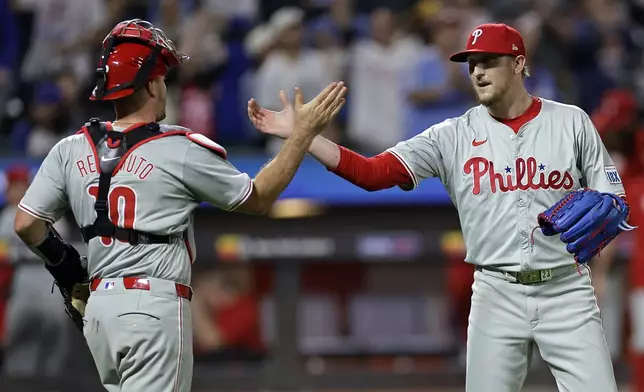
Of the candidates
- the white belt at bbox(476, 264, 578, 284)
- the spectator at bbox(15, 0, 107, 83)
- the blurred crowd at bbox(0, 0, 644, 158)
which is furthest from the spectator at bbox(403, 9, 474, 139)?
the white belt at bbox(476, 264, 578, 284)

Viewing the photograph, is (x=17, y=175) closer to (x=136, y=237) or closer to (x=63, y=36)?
(x=63, y=36)

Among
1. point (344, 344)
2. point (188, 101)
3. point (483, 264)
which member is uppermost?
point (188, 101)

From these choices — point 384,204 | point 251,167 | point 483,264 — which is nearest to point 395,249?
point 384,204

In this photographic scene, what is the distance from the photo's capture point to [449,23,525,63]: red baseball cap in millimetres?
4508

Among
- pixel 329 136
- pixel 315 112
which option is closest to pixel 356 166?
pixel 315 112

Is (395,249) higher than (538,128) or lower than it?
lower

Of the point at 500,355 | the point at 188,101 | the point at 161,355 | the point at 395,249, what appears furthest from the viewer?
the point at 188,101

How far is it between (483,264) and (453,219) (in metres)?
4.19

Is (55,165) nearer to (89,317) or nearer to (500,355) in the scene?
(89,317)

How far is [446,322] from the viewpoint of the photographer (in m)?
8.62

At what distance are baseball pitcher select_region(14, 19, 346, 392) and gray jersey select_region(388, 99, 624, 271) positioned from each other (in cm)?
74

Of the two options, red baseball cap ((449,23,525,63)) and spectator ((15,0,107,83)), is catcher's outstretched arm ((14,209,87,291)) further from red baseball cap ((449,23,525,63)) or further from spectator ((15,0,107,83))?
spectator ((15,0,107,83))

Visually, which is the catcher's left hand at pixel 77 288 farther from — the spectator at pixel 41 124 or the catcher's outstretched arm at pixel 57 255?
the spectator at pixel 41 124

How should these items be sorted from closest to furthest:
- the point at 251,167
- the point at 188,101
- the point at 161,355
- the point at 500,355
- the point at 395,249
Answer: the point at 161,355 → the point at 500,355 → the point at 395,249 → the point at 251,167 → the point at 188,101
